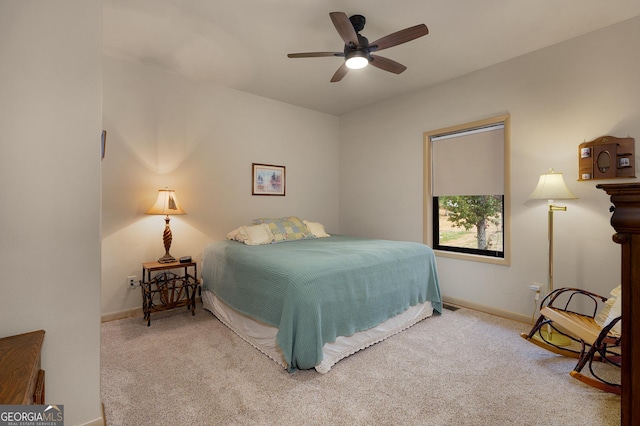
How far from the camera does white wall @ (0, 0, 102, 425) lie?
1309mm

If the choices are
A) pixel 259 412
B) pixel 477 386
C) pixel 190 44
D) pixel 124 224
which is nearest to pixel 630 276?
pixel 477 386

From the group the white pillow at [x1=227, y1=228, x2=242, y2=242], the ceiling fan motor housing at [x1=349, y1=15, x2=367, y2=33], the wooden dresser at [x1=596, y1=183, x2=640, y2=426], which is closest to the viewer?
the wooden dresser at [x1=596, y1=183, x2=640, y2=426]

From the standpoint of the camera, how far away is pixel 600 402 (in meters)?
1.80

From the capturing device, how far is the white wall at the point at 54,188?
131cm

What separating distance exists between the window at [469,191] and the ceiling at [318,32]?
75cm

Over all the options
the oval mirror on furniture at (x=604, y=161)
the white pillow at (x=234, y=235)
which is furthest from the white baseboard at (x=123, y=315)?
the oval mirror on furniture at (x=604, y=161)

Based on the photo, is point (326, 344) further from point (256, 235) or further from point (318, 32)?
point (318, 32)

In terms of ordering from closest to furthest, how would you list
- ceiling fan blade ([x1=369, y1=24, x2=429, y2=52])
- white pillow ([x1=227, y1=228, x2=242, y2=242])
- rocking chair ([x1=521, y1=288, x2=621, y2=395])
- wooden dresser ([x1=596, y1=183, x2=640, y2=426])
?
1. wooden dresser ([x1=596, y1=183, x2=640, y2=426])
2. rocking chair ([x1=521, y1=288, x2=621, y2=395])
3. ceiling fan blade ([x1=369, y1=24, x2=429, y2=52])
4. white pillow ([x1=227, y1=228, x2=242, y2=242])

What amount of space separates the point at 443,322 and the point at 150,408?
266 centimetres

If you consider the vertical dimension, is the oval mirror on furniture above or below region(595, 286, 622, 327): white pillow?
above

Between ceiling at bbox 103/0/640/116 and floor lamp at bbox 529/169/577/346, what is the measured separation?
1315mm

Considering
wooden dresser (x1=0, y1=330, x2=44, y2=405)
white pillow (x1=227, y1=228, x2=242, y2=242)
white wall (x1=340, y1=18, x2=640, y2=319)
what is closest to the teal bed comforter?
white pillow (x1=227, y1=228, x2=242, y2=242)

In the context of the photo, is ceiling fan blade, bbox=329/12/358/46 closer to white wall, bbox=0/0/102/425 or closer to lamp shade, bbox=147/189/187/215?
white wall, bbox=0/0/102/425

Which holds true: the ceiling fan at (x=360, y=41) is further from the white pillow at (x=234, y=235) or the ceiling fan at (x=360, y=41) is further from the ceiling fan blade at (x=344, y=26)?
the white pillow at (x=234, y=235)
